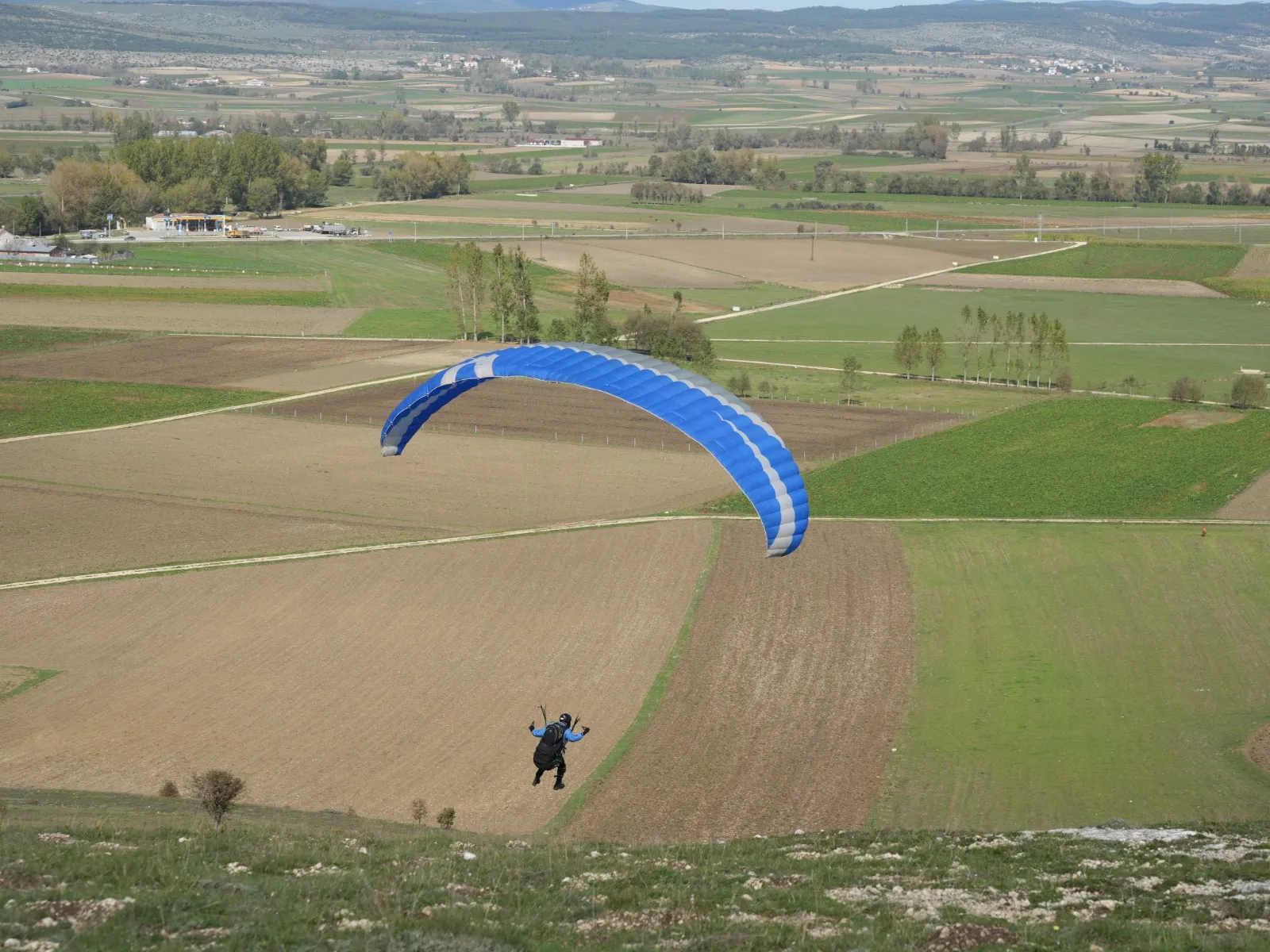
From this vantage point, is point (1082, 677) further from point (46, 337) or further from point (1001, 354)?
point (46, 337)

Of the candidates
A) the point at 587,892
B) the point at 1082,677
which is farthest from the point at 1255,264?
the point at 587,892

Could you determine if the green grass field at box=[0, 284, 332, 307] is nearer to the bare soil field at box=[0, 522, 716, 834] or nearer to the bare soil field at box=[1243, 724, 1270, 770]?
the bare soil field at box=[0, 522, 716, 834]

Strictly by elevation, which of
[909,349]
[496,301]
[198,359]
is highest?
Answer: [496,301]

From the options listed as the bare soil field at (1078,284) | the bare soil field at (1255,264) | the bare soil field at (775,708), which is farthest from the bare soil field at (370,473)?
the bare soil field at (1255,264)

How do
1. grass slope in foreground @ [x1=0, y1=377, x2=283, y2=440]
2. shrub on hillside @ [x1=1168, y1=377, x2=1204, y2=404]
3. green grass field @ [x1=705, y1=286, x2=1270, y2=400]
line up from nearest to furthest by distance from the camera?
grass slope in foreground @ [x1=0, y1=377, x2=283, y2=440], shrub on hillside @ [x1=1168, y1=377, x2=1204, y2=404], green grass field @ [x1=705, y1=286, x2=1270, y2=400]

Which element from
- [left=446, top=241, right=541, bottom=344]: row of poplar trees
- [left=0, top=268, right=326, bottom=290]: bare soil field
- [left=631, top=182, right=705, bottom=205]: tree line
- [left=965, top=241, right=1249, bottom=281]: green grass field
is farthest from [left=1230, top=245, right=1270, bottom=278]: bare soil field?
[left=0, top=268, right=326, bottom=290]: bare soil field

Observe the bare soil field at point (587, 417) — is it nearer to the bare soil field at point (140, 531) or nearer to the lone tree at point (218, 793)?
the bare soil field at point (140, 531)
